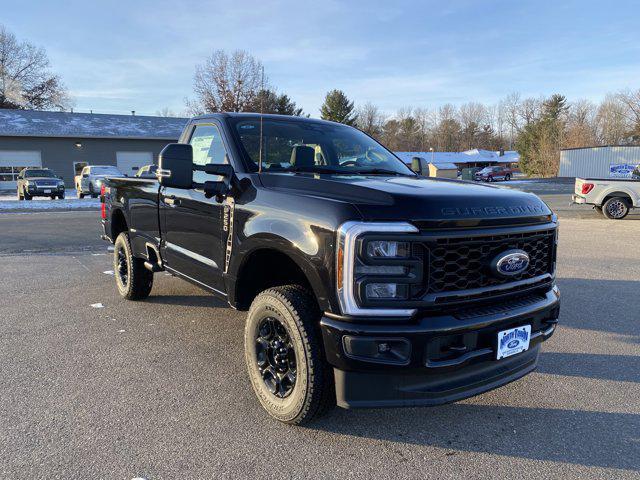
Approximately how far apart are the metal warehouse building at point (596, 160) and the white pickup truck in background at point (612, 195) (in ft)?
95.4

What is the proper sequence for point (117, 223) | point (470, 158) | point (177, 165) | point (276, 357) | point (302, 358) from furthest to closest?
1. point (470, 158)
2. point (117, 223)
3. point (177, 165)
4. point (276, 357)
5. point (302, 358)

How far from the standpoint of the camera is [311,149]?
13.1 feet

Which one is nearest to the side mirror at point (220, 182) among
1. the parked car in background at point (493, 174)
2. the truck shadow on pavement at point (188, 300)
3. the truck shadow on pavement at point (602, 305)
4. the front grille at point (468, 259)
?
the front grille at point (468, 259)

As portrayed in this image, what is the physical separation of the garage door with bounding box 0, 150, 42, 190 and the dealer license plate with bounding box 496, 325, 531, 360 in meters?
36.1

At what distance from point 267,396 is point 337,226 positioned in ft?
4.18

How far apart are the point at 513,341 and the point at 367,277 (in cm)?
102

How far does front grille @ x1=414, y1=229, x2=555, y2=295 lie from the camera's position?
254 cm

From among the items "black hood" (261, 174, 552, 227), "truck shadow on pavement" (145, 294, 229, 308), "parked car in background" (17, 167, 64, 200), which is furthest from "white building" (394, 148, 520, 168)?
"black hood" (261, 174, 552, 227)

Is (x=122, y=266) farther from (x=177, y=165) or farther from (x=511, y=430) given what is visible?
(x=511, y=430)

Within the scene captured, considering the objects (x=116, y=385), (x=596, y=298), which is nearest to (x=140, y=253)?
(x=116, y=385)

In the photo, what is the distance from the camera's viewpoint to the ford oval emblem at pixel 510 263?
2.74 m

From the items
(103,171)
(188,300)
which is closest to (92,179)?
(103,171)

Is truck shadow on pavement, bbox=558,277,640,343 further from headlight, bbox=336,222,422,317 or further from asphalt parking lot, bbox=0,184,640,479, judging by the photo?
headlight, bbox=336,222,422,317

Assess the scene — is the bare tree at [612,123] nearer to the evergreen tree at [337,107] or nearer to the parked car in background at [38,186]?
the evergreen tree at [337,107]
